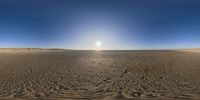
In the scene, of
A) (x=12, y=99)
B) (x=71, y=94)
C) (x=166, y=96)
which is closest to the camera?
(x=12, y=99)

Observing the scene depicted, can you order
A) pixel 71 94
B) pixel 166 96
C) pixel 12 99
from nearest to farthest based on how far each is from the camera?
pixel 12 99 < pixel 166 96 < pixel 71 94

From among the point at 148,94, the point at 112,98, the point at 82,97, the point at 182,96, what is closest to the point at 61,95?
the point at 82,97

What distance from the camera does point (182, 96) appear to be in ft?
24.5

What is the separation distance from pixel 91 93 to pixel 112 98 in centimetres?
137

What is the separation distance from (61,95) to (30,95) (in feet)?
4.89

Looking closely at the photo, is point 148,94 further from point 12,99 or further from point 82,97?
point 12,99

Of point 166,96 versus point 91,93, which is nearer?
point 166,96

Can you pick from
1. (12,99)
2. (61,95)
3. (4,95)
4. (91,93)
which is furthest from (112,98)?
(4,95)

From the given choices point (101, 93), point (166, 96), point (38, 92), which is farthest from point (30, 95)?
point (166, 96)

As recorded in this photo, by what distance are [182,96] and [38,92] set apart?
709cm

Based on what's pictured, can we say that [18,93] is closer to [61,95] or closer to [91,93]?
[61,95]

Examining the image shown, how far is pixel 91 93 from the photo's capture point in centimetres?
826

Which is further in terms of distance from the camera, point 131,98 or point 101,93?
point 101,93

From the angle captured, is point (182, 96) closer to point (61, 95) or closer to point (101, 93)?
point (101, 93)
